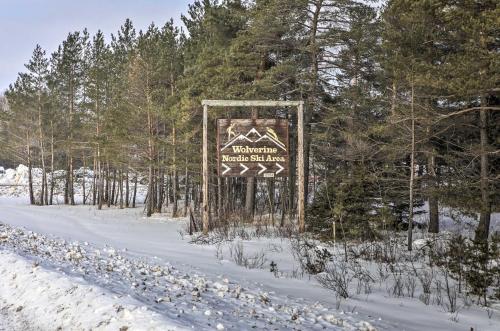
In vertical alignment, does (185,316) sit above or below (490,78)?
below

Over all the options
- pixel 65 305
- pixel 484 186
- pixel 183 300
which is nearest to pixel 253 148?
pixel 484 186

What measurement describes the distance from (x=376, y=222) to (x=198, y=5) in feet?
67.2

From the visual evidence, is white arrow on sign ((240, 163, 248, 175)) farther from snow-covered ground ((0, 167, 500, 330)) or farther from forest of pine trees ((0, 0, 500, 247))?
snow-covered ground ((0, 167, 500, 330))

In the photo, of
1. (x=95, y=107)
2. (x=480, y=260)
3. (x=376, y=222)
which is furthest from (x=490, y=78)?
(x=95, y=107)

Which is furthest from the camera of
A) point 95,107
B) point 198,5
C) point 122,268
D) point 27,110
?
point 27,110

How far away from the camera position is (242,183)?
27922 millimetres

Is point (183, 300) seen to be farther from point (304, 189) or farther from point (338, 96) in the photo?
point (338, 96)

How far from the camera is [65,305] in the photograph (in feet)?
16.4

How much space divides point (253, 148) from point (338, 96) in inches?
286

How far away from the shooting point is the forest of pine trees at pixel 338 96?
11953mm

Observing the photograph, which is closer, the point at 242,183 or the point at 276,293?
the point at 276,293

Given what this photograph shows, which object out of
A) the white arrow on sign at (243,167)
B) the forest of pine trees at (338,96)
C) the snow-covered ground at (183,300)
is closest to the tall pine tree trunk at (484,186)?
the forest of pine trees at (338,96)

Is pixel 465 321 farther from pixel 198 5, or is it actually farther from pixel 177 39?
pixel 177 39

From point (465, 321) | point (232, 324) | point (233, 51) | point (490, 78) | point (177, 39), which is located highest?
point (177, 39)
